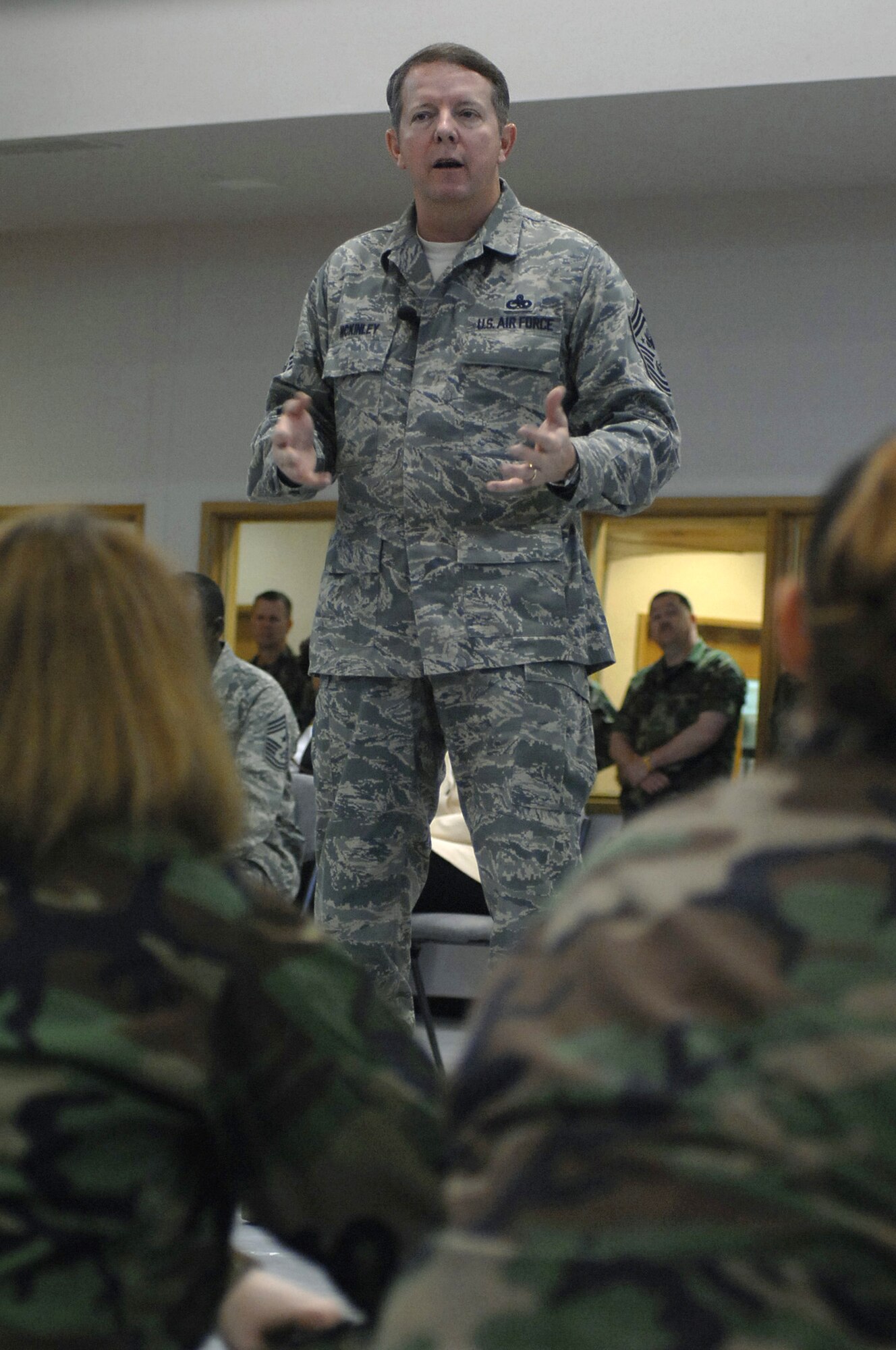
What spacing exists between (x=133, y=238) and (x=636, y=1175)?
26.4 ft

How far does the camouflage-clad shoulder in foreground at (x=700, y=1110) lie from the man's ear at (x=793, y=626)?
0.22 ft

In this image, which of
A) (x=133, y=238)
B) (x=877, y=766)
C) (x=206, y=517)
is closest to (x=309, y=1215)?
(x=877, y=766)

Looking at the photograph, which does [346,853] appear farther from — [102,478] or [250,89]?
[102,478]

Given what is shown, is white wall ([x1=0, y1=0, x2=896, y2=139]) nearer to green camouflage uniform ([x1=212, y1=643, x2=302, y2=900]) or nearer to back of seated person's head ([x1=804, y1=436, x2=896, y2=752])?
green camouflage uniform ([x1=212, y1=643, x2=302, y2=900])

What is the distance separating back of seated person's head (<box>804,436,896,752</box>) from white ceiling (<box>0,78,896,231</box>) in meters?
5.62

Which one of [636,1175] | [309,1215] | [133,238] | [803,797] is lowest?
[309,1215]

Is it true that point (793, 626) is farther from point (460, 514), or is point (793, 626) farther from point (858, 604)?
point (460, 514)

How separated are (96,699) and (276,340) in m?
7.18

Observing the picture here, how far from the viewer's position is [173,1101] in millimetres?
852

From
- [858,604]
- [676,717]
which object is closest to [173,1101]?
[858,604]

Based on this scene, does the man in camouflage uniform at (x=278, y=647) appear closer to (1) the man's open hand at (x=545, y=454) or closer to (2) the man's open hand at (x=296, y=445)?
(2) the man's open hand at (x=296, y=445)

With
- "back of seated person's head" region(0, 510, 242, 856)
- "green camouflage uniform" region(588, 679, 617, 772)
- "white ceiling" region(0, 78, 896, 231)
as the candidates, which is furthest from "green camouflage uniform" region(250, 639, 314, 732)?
"back of seated person's head" region(0, 510, 242, 856)

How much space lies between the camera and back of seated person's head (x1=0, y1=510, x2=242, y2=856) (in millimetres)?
846

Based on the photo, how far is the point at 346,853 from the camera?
86.2 inches
